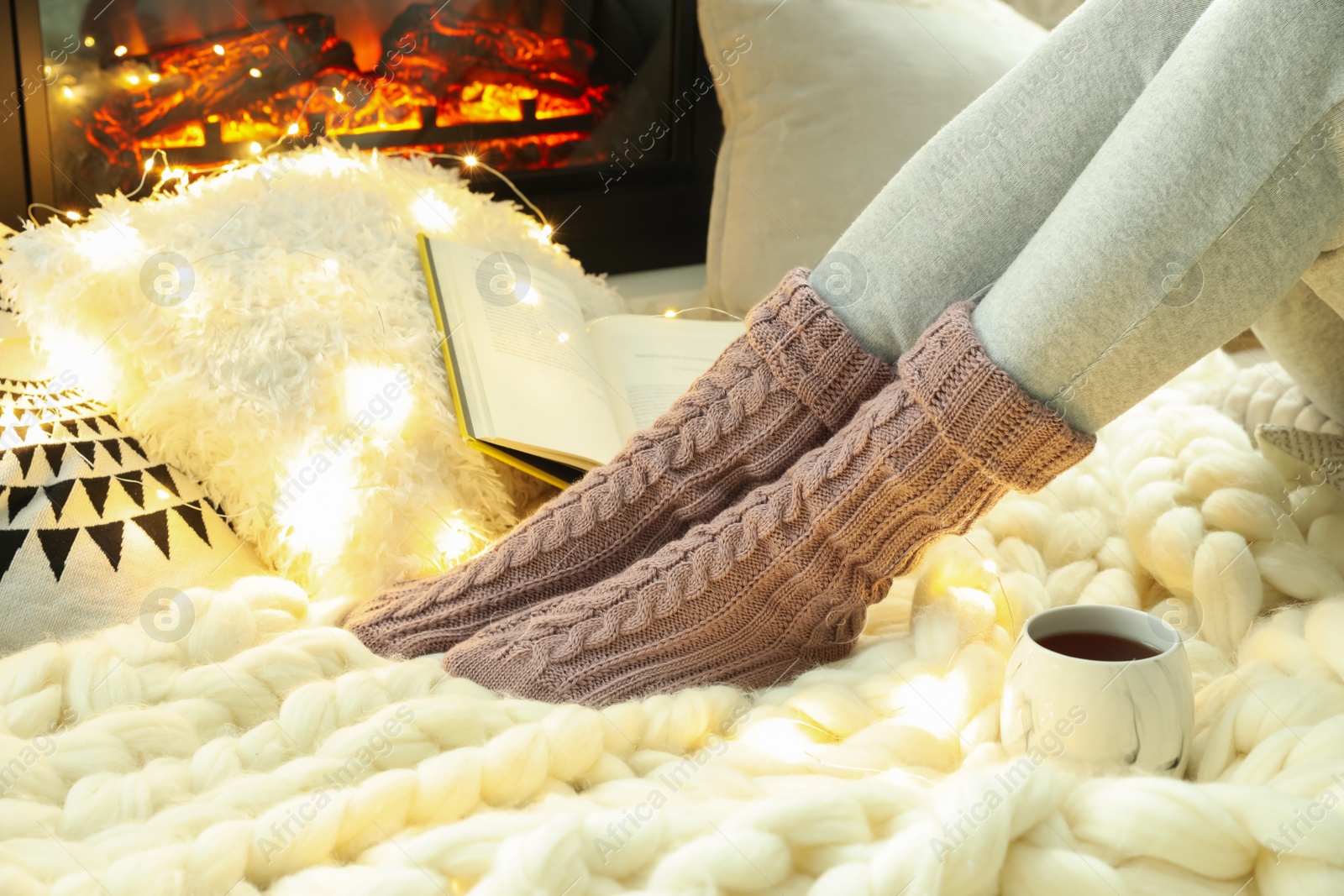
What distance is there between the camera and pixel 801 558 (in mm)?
674

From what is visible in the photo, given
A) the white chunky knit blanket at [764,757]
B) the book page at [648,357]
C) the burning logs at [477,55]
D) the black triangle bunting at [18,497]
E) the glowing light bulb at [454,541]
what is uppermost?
the burning logs at [477,55]

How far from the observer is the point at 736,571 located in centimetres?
68

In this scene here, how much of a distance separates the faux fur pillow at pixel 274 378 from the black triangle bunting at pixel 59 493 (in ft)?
0.25

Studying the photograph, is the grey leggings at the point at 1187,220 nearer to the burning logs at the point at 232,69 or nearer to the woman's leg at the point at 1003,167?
the woman's leg at the point at 1003,167

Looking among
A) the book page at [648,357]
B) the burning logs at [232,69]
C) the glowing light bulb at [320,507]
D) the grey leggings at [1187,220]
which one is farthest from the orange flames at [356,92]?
the grey leggings at [1187,220]

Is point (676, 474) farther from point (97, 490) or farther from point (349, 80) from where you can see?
point (349, 80)

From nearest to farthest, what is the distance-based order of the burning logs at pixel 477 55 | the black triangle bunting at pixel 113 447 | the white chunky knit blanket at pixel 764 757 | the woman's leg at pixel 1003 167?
the white chunky knit blanket at pixel 764 757 < the woman's leg at pixel 1003 167 < the black triangle bunting at pixel 113 447 < the burning logs at pixel 477 55

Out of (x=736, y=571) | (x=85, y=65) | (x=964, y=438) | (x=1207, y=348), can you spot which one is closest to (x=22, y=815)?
(x=736, y=571)

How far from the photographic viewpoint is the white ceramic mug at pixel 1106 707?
0.53 meters

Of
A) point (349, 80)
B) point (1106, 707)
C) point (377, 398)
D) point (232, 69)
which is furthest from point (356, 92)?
point (1106, 707)

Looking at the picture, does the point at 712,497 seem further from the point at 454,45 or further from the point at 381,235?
the point at 454,45

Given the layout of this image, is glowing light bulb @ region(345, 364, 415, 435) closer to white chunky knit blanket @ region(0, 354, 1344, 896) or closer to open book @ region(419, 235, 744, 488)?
open book @ region(419, 235, 744, 488)

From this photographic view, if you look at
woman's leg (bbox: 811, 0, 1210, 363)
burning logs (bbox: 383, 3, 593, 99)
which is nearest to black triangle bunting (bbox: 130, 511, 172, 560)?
woman's leg (bbox: 811, 0, 1210, 363)

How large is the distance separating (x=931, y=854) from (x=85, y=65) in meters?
1.24
